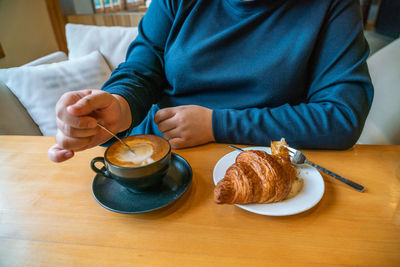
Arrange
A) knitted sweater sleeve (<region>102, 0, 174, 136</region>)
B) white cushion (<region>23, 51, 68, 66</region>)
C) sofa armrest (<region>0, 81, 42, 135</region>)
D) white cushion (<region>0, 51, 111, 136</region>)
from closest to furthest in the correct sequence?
knitted sweater sleeve (<region>102, 0, 174, 136</region>) < sofa armrest (<region>0, 81, 42, 135</region>) < white cushion (<region>0, 51, 111, 136</region>) < white cushion (<region>23, 51, 68, 66</region>)

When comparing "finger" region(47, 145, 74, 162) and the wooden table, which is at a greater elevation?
"finger" region(47, 145, 74, 162)

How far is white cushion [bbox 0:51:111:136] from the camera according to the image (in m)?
1.16

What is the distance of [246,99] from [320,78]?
221 millimetres

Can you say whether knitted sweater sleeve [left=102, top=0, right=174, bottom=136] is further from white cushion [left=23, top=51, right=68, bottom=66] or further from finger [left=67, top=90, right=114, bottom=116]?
white cushion [left=23, top=51, right=68, bottom=66]

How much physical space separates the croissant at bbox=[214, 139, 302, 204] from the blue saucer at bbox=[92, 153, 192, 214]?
91mm

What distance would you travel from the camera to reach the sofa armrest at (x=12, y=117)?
41.3 inches

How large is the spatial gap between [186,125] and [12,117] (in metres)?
0.89

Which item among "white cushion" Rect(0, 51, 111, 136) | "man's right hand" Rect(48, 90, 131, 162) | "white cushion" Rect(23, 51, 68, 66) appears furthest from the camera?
"white cushion" Rect(23, 51, 68, 66)

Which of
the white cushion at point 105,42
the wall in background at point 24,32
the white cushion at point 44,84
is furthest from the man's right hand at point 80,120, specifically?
the wall in background at point 24,32

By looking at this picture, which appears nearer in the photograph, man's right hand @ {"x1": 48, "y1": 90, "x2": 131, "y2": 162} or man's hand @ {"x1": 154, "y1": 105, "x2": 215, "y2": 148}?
man's right hand @ {"x1": 48, "y1": 90, "x2": 131, "y2": 162}

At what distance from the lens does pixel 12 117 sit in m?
1.09

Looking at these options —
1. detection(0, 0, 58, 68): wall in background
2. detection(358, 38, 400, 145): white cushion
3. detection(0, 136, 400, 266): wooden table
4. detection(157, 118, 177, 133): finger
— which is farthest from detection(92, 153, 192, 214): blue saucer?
detection(0, 0, 58, 68): wall in background

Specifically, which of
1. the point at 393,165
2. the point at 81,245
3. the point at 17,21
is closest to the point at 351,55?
the point at 393,165

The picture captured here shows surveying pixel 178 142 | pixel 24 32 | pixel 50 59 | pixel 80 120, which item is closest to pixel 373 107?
pixel 178 142
